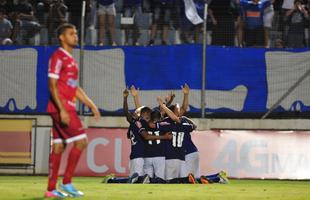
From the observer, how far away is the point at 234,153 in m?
21.2

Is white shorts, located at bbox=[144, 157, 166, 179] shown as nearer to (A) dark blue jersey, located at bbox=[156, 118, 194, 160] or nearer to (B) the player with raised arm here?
(B) the player with raised arm

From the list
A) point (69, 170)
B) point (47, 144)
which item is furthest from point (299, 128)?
point (69, 170)

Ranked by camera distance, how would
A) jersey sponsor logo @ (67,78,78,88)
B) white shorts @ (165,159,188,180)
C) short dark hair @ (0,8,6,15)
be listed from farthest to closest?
short dark hair @ (0,8,6,15)
white shorts @ (165,159,188,180)
jersey sponsor logo @ (67,78,78,88)

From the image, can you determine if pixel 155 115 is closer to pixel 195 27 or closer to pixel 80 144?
pixel 195 27

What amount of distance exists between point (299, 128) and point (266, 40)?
2449 millimetres

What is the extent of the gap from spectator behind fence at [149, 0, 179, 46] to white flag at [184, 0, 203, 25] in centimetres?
29

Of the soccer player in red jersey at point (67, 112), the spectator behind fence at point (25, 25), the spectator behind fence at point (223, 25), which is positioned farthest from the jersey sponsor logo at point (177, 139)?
the soccer player in red jersey at point (67, 112)

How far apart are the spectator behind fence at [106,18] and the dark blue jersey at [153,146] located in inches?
189

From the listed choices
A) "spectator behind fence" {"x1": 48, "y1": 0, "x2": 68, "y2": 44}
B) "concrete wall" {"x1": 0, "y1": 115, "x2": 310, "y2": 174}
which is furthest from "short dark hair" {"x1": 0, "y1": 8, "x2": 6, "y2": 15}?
"concrete wall" {"x1": 0, "y1": 115, "x2": 310, "y2": 174}

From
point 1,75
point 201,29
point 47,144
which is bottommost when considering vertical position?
point 47,144

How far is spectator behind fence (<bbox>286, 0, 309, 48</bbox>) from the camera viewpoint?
842 inches

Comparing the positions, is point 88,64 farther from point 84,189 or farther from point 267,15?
point 84,189

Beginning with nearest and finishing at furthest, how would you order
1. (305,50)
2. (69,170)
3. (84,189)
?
(69,170), (84,189), (305,50)

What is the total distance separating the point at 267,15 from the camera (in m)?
21.5
